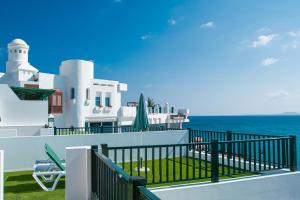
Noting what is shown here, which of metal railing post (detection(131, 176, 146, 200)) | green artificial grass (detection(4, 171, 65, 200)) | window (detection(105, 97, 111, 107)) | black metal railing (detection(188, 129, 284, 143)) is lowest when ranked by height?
green artificial grass (detection(4, 171, 65, 200))

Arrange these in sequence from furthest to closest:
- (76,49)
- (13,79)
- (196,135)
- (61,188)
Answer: (76,49) → (13,79) → (196,135) → (61,188)

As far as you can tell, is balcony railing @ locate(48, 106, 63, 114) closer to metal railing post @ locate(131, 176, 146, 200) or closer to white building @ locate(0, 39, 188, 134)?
white building @ locate(0, 39, 188, 134)

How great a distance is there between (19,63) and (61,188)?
23.6 metres

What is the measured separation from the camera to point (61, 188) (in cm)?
598

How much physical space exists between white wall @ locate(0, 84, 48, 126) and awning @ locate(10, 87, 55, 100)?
80cm

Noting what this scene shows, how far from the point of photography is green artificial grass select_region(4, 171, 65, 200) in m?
5.30

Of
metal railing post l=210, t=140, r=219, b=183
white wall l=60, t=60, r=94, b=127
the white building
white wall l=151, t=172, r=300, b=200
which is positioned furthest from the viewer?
white wall l=60, t=60, r=94, b=127

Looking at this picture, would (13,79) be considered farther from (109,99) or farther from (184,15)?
(184,15)

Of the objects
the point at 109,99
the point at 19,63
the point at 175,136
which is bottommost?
the point at 175,136

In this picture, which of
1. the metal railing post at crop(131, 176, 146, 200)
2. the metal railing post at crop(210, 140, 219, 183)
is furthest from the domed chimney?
the metal railing post at crop(131, 176, 146, 200)

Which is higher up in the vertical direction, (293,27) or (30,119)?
(293,27)

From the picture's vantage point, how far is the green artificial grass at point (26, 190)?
530cm

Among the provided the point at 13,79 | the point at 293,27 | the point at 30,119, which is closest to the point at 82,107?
the point at 13,79

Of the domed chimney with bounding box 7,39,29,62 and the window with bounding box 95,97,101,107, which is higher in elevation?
the domed chimney with bounding box 7,39,29,62
